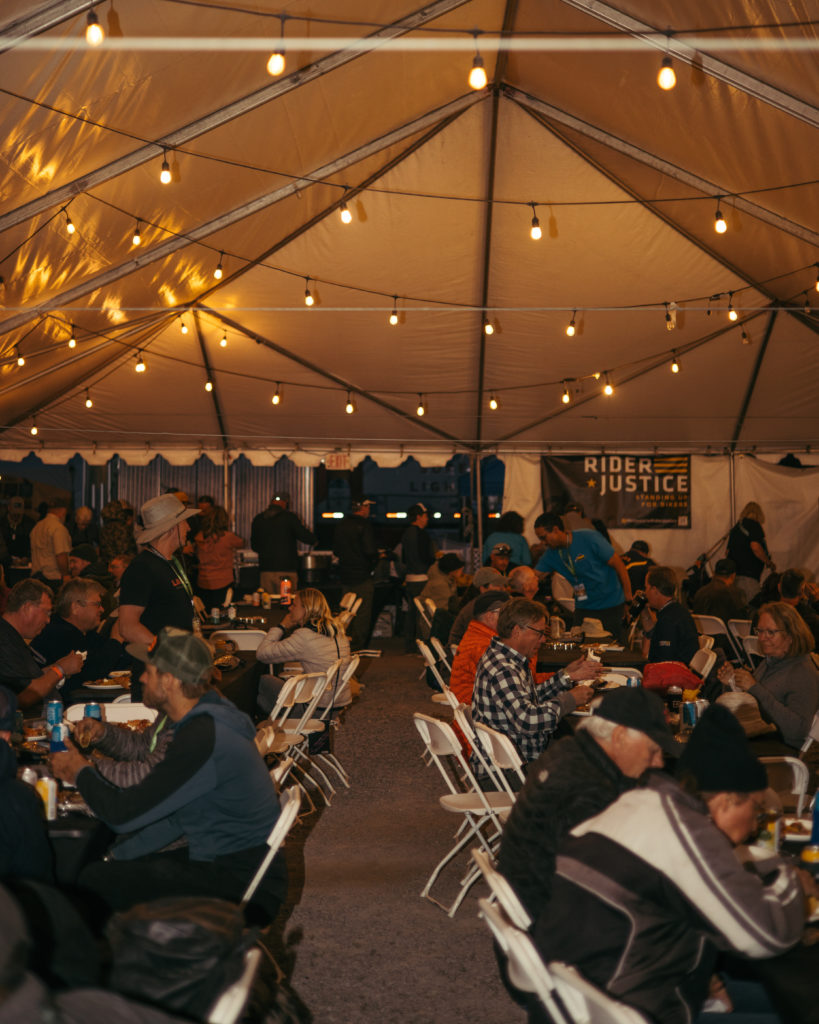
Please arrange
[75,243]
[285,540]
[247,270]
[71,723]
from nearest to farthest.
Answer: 1. [71,723]
2. [75,243]
3. [247,270]
4. [285,540]

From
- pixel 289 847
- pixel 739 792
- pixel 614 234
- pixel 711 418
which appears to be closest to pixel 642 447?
pixel 711 418

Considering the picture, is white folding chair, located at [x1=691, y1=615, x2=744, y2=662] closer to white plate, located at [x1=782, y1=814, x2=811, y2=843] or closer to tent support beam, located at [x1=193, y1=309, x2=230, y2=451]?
white plate, located at [x1=782, y1=814, x2=811, y2=843]

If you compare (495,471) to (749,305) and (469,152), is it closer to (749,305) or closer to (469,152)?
(749,305)

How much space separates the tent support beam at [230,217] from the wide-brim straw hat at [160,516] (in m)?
3.56

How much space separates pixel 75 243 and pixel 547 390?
20.8 ft

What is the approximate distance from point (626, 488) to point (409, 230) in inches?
206

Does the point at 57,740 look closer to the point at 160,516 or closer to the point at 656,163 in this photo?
the point at 160,516

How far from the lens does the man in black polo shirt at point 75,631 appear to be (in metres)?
5.46

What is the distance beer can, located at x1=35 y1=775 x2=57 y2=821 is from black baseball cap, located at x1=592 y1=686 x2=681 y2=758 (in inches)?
66.7

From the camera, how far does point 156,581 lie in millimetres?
4875

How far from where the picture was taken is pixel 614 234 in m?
9.55

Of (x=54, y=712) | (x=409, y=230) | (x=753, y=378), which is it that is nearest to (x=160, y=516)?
(x=54, y=712)

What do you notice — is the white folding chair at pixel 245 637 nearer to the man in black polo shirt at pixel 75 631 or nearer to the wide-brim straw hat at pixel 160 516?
the man in black polo shirt at pixel 75 631

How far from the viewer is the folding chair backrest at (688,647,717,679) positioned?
18.8 feet
